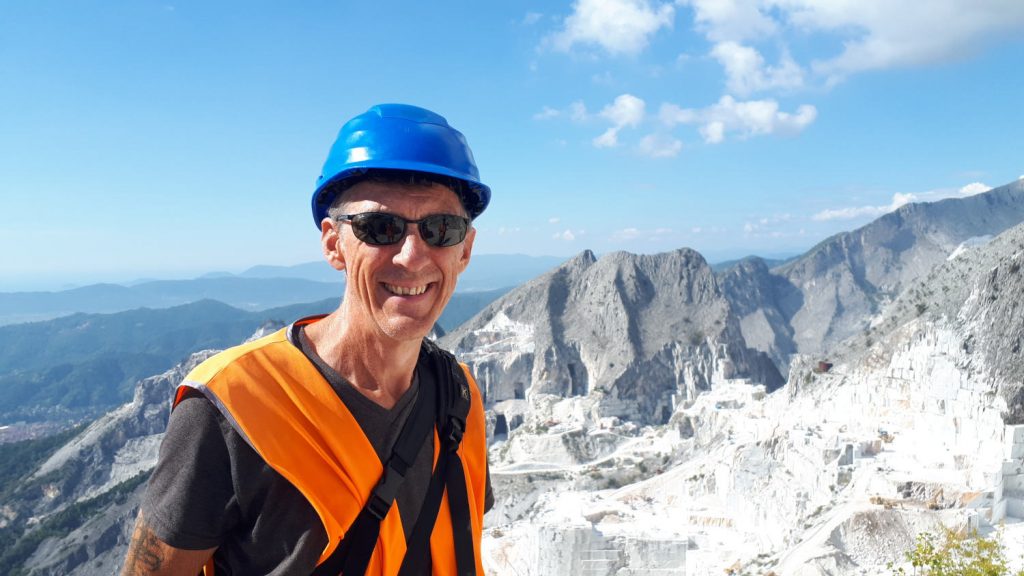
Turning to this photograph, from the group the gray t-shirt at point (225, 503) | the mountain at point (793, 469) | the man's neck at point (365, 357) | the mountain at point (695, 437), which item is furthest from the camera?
the mountain at point (695, 437)

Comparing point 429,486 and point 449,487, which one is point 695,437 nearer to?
point 449,487

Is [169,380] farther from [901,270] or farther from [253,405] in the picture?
[901,270]

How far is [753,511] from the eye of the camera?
32.4 metres

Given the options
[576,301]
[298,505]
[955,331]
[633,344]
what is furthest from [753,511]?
[576,301]

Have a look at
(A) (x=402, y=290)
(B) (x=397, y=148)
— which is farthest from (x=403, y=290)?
(B) (x=397, y=148)

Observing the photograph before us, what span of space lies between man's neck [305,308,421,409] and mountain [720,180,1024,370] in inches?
5626

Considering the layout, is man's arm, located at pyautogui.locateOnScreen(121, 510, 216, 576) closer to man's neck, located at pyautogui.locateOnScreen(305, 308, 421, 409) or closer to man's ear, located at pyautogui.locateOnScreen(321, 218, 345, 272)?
man's neck, located at pyautogui.locateOnScreen(305, 308, 421, 409)

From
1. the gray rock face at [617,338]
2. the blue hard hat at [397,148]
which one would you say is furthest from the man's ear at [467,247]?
the gray rock face at [617,338]

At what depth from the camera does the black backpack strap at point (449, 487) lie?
3143 millimetres

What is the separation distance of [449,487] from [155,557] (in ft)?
4.67

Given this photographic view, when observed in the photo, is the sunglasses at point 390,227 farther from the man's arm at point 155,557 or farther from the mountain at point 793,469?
the mountain at point 793,469

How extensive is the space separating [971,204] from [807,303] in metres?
48.6

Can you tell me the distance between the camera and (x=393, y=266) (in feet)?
10.1

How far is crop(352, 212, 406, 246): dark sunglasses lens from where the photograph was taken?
3.05 meters
